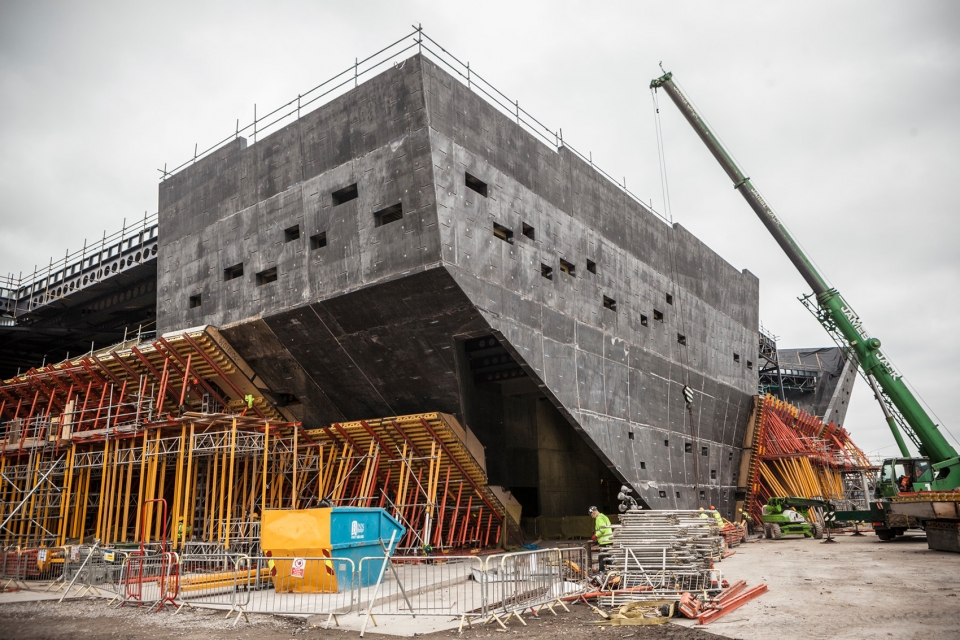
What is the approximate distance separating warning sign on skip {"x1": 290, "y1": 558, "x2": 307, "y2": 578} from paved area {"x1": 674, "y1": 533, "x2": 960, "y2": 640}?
24.8ft

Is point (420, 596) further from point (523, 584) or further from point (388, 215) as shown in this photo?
point (388, 215)

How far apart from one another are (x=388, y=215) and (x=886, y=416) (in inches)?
911

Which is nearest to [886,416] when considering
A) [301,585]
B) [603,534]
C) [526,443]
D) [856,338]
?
[856,338]

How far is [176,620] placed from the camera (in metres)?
12.5

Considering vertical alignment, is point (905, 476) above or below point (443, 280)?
below

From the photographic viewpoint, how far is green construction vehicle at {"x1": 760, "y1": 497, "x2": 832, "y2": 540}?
3053 cm

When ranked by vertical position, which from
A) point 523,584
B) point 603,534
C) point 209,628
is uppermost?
point 603,534

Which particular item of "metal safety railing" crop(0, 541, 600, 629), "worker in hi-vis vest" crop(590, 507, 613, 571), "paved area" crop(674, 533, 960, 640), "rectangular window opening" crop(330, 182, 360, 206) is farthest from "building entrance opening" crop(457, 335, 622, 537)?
"paved area" crop(674, 533, 960, 640)

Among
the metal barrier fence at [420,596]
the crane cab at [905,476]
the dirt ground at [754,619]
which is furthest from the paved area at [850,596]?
the crane cab at [905,476]

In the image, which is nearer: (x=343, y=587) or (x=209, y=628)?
(x=209, y=628)

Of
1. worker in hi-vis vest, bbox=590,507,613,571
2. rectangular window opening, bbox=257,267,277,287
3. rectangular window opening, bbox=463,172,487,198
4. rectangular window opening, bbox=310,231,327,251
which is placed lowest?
worker in hi-vis vest, bbox=590,507,613,571

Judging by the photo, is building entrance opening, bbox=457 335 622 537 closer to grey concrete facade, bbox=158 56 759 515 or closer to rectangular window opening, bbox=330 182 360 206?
grey concrete facade, bbox=158 56 759 515

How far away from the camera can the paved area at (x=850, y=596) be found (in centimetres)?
990

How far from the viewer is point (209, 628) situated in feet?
38.2
